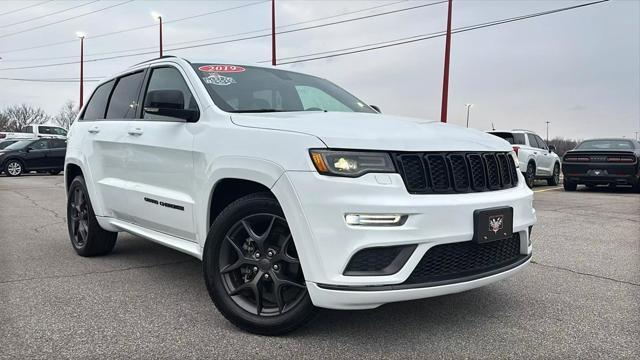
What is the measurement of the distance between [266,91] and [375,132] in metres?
1.38

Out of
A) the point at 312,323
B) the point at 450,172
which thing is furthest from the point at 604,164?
the point at 312,323

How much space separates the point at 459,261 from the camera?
287 cm

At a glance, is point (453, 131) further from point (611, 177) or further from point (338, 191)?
point (611, 177)

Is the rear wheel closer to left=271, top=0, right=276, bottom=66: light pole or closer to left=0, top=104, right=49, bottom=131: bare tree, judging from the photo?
left=271, top=0, right=276, bottom=66: light pole

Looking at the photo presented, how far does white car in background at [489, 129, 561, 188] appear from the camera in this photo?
13.8 metres

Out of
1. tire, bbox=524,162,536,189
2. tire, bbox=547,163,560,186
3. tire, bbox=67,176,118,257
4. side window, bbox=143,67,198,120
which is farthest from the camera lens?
tire, bbox=547,163,560,186

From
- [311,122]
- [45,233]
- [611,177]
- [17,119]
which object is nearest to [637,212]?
[611,177]

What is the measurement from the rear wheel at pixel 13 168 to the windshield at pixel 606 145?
19.6 meters

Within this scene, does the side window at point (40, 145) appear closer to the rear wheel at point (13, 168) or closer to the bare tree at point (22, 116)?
the rear wheel at point (13, 168)

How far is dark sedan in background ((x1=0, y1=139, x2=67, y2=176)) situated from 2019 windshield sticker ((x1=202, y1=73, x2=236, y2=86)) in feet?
62.8

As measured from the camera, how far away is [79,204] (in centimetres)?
533

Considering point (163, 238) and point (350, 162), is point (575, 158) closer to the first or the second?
point (163, 238)

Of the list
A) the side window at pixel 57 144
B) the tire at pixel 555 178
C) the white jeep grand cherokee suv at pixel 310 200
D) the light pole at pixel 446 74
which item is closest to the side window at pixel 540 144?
the tire at pixel 555 178

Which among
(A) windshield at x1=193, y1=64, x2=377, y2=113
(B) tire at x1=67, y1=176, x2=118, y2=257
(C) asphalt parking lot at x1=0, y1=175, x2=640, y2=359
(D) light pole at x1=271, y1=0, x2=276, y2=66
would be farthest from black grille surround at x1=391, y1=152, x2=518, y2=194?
(D) light pole at x1=271, y1=0, x2=276, y2=66
